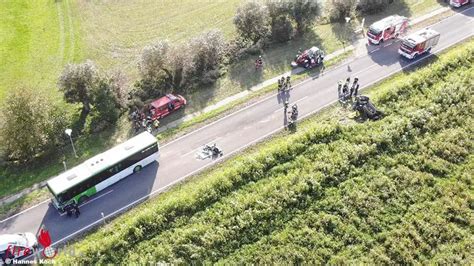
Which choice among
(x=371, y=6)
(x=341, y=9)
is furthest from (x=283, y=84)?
(x=371, y=6)

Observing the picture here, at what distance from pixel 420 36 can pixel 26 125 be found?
43167mm

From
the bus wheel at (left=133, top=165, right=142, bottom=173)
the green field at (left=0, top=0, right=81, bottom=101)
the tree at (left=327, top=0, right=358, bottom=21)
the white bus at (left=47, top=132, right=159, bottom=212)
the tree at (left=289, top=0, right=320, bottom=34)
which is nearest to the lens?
the white bus at (left=47, top=132, right=159, bottom=212)

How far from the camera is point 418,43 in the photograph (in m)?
54.0

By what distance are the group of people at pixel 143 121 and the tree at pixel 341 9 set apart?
30018mm

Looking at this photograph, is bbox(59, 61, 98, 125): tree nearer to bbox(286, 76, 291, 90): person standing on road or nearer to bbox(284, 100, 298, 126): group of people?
bbox(284, 100, 298, 126): group of people

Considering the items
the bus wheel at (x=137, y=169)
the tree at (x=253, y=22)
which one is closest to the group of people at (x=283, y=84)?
the tree at (x=253, y=22)

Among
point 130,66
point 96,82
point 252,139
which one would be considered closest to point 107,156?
point 96,82

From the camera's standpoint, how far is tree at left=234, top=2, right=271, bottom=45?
57938 mm

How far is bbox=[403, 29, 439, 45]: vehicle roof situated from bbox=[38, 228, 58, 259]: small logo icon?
42690 millimetres

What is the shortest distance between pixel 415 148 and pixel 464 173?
177 inches

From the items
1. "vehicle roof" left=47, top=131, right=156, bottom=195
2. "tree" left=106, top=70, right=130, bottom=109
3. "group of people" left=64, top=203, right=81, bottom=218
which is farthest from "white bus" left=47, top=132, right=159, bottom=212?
"tree" left=106, top=70, right=130, bottom=109

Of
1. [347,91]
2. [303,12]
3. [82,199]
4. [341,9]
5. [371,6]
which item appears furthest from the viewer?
[371,6]

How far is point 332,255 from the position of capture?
34.8 m

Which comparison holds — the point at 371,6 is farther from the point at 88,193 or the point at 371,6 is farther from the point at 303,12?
the point at 88,193
